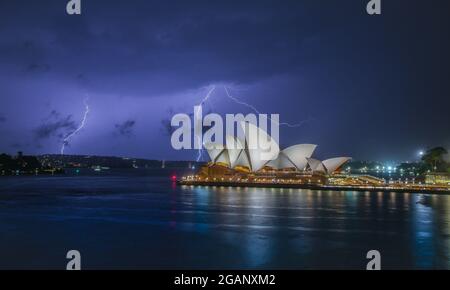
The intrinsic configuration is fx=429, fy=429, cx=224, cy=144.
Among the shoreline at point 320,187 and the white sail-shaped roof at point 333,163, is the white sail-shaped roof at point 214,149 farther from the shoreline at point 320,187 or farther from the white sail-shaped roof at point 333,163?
the white sail-shaped roof at point 333,163

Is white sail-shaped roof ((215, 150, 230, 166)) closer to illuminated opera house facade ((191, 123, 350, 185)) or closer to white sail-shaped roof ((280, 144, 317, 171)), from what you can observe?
illuminated opera house facade ((191, 123, 350, 185))

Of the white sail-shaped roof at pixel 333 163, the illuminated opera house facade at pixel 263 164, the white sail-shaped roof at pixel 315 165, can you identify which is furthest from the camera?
the white sail-shaped roof at pixel 315 165

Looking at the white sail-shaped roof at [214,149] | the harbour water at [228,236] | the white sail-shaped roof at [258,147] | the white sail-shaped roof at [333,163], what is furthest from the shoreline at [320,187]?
the harbour water at [228,236]

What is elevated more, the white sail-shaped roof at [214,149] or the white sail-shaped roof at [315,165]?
the white sail-shaped roof at [214,149]
